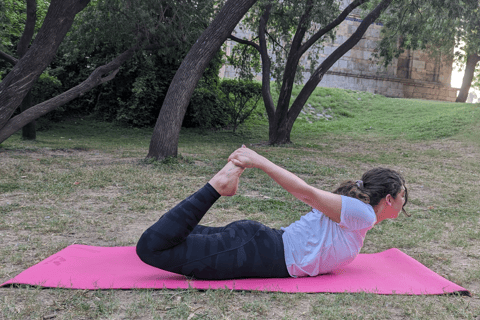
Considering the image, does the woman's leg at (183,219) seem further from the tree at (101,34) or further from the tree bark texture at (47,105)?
the tree bark texture at (47,105)

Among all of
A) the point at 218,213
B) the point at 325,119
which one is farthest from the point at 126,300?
the point at 325,119

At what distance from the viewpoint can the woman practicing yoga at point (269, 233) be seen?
2.69 meters

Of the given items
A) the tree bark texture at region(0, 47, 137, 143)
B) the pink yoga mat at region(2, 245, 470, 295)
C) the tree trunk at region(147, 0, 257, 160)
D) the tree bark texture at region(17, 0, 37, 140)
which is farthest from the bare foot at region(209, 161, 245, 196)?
the tree bark texture at region(17, 0, 37, 140)

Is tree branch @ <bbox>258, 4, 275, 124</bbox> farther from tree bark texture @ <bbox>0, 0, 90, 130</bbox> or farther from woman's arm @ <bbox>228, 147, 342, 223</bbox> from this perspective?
woman's arm @ <bbox>228, 147, 342, 223</bbox>

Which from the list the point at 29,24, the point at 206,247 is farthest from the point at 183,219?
the point at 29,24

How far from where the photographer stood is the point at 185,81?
8938 mm

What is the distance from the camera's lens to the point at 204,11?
1289 centimetres

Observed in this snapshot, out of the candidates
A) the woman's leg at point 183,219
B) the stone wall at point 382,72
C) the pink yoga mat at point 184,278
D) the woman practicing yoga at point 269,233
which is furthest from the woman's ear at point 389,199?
the stone wall at point 382,72

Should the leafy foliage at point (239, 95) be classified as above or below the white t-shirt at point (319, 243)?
above

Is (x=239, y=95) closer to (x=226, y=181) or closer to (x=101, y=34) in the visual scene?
(x=101, y=34)

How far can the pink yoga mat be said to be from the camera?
2.86 metres

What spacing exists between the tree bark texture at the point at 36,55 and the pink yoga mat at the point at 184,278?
5.32 m

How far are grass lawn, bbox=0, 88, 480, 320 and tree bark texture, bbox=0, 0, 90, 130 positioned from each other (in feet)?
4.33

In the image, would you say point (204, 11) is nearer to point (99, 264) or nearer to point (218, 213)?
point (218, 213)
